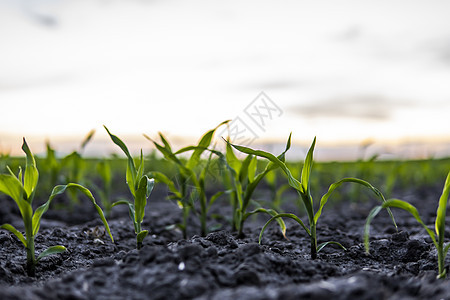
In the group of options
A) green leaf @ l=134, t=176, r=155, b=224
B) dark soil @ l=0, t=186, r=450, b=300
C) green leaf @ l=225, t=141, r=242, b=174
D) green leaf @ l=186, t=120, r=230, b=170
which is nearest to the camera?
dark soil @ l=0, t=186, r=450, b=300

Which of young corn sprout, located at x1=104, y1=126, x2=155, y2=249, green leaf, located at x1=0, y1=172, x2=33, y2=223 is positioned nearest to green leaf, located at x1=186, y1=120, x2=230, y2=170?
young corn sprout, located at x1=104, y1=126, x2=155, y2=249

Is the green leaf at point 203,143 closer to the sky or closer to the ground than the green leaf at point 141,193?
closer to the sky

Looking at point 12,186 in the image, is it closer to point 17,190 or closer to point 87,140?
point 17,190

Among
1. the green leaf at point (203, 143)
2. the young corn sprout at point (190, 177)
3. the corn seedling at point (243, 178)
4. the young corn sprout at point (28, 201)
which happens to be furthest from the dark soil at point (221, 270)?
the green leaf at point (203, 143)

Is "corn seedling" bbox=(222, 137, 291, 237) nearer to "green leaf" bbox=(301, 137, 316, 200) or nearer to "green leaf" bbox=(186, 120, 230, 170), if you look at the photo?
"green leaf" bbox=(186, 120, 230, 170)

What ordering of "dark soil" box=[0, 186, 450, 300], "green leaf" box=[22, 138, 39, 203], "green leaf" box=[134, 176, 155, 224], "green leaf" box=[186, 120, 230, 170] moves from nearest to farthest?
"dark soil" box=[0, 186, 450, 300] < "green leaf" box=[22, 138, 39, 203] < "green leaf" box=[134, 176, 155, 224] < "green leaf" box=[186, 120, 230, 170]

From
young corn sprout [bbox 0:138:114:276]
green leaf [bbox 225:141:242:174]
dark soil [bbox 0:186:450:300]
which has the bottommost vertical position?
dark soil [bbox 0:186:450:300]

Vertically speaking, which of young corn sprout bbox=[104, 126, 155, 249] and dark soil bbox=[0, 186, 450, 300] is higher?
young corn sprout bbox=[104, 126, 155, 249]

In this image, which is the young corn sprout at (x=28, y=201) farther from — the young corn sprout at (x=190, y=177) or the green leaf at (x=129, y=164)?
the young corn sprout at (x=190, y=177)

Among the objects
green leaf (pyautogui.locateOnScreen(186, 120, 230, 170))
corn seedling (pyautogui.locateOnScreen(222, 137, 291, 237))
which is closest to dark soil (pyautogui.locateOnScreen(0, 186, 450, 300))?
corn seedling (pyautogui.locateOnScreen(222, 137, 291, 237))

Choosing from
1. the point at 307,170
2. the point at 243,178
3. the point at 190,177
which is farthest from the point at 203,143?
the point at 307,170

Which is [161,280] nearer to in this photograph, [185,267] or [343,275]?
[185,267]

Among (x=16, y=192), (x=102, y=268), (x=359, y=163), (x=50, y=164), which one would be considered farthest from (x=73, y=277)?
(x=359, y=163)

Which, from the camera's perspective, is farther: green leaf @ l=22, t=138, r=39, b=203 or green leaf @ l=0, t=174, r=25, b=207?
green leaf @ l=22, t=138, r=39, b=203
